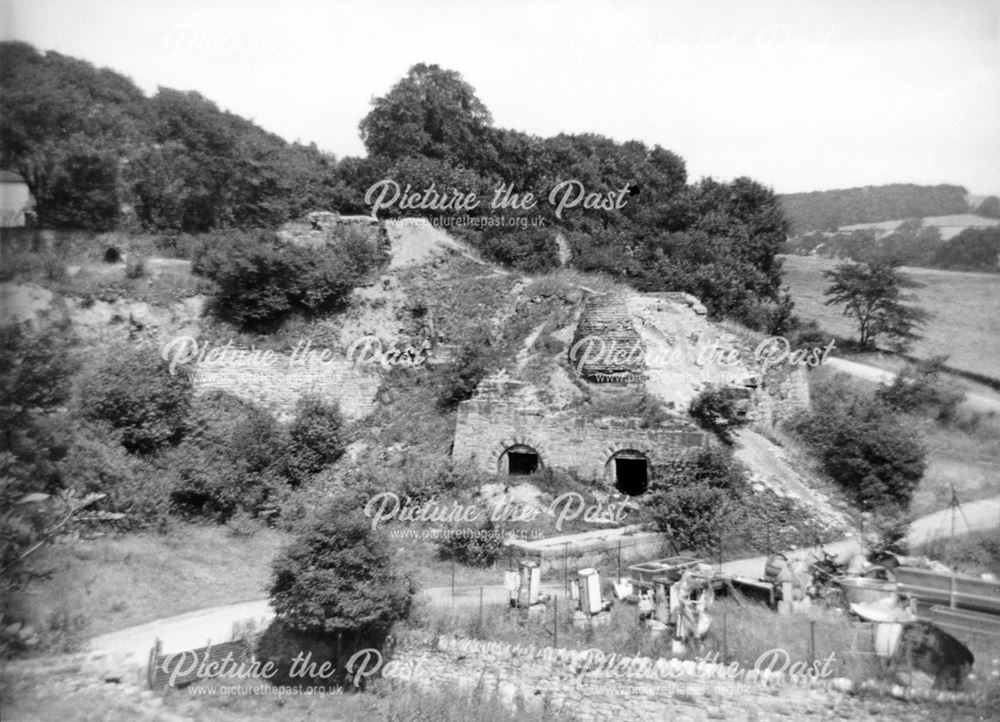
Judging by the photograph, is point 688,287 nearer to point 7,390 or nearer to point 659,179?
point 659,179

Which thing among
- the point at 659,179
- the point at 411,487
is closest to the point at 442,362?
the point at 411,487

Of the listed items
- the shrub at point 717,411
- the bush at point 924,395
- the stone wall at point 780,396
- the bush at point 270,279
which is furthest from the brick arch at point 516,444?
the bush at point 924,395

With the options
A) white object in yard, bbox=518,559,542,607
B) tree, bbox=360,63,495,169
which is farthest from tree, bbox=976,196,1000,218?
tree, bbox=360,63,495,169

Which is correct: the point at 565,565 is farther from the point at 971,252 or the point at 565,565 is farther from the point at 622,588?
the point at 971,252

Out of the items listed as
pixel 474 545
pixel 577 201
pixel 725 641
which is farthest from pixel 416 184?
pixel 725 641

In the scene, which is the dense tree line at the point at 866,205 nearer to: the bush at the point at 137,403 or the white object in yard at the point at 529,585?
the white object in yard at the point at 529,585

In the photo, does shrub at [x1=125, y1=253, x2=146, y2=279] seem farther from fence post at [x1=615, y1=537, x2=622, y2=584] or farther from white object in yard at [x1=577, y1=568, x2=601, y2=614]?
white object in yard at [x1=577, y1=568, x2=601, y2=614]
